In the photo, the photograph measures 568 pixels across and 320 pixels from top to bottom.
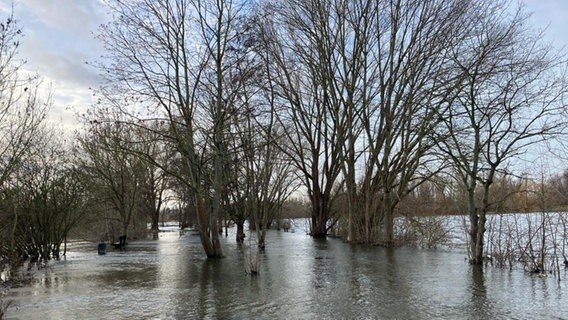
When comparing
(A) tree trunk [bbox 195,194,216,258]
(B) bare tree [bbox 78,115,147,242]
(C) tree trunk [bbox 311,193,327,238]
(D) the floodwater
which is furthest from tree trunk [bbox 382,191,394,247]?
(B) bare tree [bbox 78,115,147,242]

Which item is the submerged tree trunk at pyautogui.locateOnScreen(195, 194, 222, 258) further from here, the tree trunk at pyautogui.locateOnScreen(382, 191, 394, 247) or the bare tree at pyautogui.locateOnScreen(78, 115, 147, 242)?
the bare tree at pyautogui.locateOnScreen(78, 115, 147, 242)

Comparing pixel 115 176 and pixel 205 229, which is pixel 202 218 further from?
pixel 115 176

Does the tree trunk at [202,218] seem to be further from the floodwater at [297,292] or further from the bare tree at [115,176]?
the bare tree at [115,176]

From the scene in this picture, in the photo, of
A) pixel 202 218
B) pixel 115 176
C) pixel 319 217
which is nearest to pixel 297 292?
pixel 202 218

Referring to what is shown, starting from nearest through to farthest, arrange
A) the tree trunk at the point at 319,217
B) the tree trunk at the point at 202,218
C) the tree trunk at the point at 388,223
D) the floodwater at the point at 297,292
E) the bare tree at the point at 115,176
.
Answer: the floodwater at the point at 297,292
the tree trunk at the point at 202,218
the tree trunk at the point at 388,223
the tree trunk at the point at 319,217
the bare tree at the point at 115,176

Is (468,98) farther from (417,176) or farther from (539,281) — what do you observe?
(417,176)

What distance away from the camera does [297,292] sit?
1105 centimetres

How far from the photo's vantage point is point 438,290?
432 inches

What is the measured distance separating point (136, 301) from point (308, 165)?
24.7m

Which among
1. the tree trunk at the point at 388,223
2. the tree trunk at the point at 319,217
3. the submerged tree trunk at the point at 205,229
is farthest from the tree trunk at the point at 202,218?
the tree trunk at the point at 319,217

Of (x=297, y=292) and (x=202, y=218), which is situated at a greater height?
(x=202, y=218)

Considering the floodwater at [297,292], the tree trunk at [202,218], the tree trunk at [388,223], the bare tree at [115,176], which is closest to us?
the floodwater at [297,292]

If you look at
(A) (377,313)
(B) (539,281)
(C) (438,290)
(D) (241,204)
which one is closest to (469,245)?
(B) (539,281)

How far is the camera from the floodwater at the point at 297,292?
8.93 m
